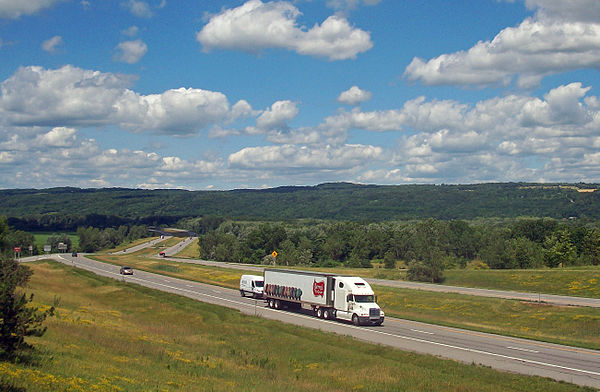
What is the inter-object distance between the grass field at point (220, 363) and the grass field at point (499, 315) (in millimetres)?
14761

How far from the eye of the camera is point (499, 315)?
1882 inches

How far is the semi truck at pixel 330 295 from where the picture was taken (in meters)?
41.9

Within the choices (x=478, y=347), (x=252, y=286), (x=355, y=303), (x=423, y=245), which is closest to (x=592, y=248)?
(x=423, y=245)

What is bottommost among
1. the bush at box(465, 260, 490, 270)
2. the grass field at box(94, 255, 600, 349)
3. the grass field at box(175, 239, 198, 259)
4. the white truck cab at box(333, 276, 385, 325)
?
the grass field at box(175, 239, 198, 259)

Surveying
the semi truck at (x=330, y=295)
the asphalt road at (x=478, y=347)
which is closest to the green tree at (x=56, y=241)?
the semi truck at (x=330, y=295)

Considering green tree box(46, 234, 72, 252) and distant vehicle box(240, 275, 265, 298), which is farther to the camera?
green tree box(46, 234, 72, 252)

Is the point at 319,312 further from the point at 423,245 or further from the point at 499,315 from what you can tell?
the point at 423,245

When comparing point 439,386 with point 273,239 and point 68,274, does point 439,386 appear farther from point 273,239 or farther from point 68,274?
point 273,239

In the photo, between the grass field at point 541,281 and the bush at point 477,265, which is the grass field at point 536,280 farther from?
the bush at point 477,265

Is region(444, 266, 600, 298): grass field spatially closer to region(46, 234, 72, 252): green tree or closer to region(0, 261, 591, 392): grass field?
region(0, 261, 591, 392): grass field

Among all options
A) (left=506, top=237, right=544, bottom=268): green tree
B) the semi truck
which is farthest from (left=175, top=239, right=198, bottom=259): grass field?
the semi truck

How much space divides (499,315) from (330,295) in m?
15.6

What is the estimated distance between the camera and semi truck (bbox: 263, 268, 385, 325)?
137ft

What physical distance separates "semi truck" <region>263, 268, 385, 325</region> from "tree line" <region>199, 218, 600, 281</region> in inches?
2277
